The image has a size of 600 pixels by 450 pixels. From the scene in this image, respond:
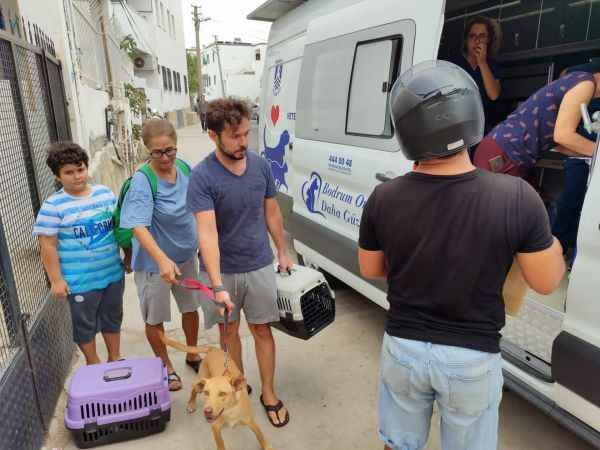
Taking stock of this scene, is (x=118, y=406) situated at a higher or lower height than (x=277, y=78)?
lower

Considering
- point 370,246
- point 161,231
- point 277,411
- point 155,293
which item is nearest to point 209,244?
point 161,231

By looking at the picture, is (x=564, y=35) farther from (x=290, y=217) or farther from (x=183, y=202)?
(x=183, y=202)

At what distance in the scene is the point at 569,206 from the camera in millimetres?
2570

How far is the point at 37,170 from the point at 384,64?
227cm

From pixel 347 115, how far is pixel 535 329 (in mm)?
1830

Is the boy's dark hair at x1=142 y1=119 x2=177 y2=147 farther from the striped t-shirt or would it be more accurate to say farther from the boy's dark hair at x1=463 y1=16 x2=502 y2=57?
the boy's dark hair at x1=463 y1=16 x2=502 y2=57

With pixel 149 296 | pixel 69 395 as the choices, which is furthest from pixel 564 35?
pixel 69 395

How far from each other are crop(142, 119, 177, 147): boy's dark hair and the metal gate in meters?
0.75

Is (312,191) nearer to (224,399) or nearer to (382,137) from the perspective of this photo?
(382,137)

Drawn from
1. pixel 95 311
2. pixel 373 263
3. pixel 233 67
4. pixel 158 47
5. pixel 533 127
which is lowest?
pixel 95 311

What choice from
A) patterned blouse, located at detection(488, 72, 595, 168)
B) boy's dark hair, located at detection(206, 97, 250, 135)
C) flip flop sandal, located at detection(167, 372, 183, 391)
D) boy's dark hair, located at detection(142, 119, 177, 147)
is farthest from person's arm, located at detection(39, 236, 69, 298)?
patterned blouse, located at detection(488, 72, 595, 168)

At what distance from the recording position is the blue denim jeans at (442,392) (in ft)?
4.45

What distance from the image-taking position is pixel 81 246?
2525 millimetres

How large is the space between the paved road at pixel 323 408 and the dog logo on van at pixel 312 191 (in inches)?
38.4
